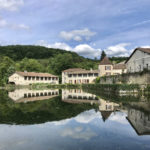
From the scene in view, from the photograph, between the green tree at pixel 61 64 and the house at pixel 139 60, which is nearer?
the house at pixel 139 60

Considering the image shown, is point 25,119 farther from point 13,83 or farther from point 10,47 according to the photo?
point 10,47

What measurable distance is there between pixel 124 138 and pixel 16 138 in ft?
14.2

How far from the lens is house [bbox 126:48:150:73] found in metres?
29.3

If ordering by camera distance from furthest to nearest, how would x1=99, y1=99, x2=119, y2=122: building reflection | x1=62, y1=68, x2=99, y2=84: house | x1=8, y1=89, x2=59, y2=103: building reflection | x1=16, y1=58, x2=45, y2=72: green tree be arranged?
x1=16, y1=58, x2=45, y2=72: green tree → x1=62, y1=68, x2=99, y2=84: house → x1=8, y1=89, x2=59, y2=103: building reflection → x1=99, y1=99, x2=119, y2=122: building reflection

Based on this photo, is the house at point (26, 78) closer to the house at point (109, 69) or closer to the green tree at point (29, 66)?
the green tree at point (29, 66)

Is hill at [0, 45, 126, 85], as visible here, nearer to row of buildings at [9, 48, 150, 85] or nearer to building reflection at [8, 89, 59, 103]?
row of buildings at [9, 48, 150, 85]

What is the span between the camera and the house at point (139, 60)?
2932 centimetres

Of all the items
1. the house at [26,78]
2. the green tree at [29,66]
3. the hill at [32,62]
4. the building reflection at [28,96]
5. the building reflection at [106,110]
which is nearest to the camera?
the building reflection at [106,110]

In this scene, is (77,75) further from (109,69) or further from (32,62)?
(32,62)

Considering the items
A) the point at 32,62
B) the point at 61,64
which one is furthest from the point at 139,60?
the point at 32,62

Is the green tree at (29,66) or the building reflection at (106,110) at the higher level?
the green tree at (29,66)

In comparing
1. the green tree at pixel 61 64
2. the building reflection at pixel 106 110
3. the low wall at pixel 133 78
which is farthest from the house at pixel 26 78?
the building reflection at pixel 106 110

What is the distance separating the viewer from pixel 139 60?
31.8 metres

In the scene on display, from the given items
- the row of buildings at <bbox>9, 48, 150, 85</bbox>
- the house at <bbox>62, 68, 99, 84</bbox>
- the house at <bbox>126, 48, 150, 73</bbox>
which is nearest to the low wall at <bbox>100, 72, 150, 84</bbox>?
the house at <bbox>126, 48, 150, 73</bbox>
